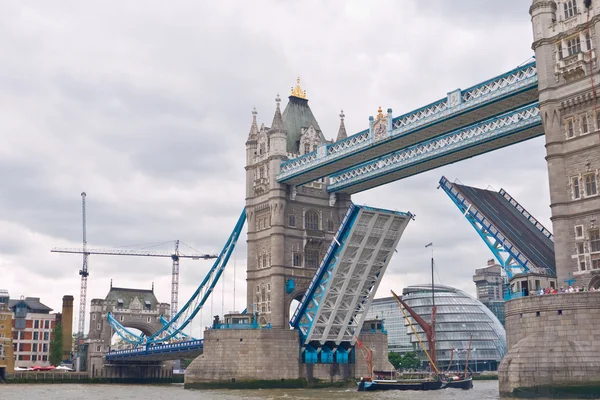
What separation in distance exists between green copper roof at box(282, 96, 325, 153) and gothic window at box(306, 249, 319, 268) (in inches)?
371

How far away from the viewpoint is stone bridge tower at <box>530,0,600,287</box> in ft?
131

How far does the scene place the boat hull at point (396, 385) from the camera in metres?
58.2

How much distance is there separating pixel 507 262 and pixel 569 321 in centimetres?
991

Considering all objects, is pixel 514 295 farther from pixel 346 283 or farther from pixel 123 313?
pixel 123 313

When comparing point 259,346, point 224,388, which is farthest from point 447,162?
point 224,388

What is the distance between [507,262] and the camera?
4653 cm

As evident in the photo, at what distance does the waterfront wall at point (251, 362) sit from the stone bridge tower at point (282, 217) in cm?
315

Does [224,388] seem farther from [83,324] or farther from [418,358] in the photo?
[83,324]

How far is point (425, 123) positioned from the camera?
52656mm

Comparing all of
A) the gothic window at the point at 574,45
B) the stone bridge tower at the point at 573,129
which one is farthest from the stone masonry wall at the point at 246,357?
the gothic window at the point at 574,45

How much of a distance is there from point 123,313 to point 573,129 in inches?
3302

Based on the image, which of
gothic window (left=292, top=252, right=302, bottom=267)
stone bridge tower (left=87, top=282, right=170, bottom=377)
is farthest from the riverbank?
gothic window (left=292, top=252, right=302, bottom=267)

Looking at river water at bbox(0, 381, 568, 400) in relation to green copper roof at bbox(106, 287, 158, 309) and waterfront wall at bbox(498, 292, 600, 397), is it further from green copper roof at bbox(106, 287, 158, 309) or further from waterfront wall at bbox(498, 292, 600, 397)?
green copper roof at bbox(106, 287, 158, 309)

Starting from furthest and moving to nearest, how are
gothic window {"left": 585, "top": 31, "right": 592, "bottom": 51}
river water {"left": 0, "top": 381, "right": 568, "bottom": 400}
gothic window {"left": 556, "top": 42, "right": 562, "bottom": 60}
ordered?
river water {"left": 0, "top": 381, "right": 568, "bottom": 400}
gothic window {"left": 556, "top": 42, "right": 562, "bottom": 60}
gothic window {"left": 585, "top": 31, "right": 592, "bottom": 51}
